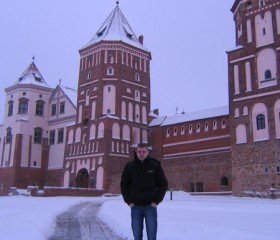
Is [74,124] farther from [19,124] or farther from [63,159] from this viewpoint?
[19,124]

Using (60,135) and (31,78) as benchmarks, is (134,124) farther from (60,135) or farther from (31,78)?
(31,78)

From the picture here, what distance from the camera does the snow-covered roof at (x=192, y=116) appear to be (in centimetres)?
3878

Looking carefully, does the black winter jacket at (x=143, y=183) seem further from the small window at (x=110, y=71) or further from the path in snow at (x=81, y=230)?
the small window at (x=110, y=71)

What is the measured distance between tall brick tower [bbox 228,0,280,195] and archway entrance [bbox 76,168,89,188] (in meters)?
17.8

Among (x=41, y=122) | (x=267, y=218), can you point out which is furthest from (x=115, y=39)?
(x=267, y=218)

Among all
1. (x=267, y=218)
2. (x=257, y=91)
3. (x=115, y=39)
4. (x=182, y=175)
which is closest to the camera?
(x=267, y=218)

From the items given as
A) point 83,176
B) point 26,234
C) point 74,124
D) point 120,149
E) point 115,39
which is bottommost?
point 26,234

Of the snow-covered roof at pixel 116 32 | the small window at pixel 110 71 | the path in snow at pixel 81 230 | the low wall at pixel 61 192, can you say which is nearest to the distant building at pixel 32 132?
the small window at pixel 110 71

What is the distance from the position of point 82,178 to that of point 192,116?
46.7 ft

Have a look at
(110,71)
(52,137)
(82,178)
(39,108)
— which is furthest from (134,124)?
(39,108)

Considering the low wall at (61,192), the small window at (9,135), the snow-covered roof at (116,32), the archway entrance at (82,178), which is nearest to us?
the low wall at (61,192)

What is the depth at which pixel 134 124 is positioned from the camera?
4488cm

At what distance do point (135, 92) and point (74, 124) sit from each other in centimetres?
826

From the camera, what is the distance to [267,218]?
12.6 metres
